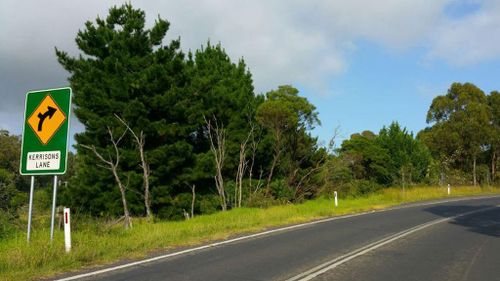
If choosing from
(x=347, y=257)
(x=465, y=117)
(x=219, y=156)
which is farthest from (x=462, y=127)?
(x=347, y=257)

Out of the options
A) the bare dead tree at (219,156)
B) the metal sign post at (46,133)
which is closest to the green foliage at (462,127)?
the bare dead tree at (219,156)

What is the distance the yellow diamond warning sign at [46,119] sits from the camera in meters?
11.0

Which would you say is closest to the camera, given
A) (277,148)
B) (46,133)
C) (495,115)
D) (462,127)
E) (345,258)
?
(345,258)

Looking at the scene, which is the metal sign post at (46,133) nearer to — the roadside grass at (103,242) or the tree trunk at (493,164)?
the roadside grass at (103,242)

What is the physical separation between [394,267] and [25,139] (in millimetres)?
8237

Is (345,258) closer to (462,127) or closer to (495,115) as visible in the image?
(462,127)

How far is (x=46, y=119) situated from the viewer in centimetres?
1115

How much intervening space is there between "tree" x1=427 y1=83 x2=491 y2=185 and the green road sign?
49901 millimetres

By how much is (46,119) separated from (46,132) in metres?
0.29

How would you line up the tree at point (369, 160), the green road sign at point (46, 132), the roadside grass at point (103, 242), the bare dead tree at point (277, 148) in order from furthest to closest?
the tree at point (369, 160) → the bare dead tree at point (277, 148) → the green road sign at point (46, 132) → the roadside grass at point (103, 242)

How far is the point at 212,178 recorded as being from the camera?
3125cm

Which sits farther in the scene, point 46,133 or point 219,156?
point 219,156

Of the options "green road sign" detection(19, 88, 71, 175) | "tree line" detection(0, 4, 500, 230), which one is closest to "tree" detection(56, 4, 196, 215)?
"tree line" detection(0, 4, 500, 230)

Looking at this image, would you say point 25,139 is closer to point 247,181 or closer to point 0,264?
point 0,264
